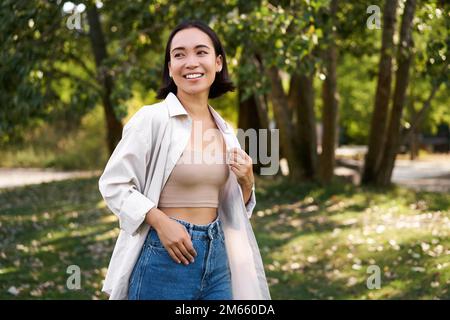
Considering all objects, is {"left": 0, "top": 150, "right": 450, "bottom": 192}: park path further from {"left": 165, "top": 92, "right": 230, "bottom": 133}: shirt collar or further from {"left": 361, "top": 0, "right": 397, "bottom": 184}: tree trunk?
{"left": 165, "top": 92, "right": 230, "bottom": 133}: shirt collar

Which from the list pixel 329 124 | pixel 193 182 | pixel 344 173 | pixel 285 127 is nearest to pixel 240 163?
pixel 193 182

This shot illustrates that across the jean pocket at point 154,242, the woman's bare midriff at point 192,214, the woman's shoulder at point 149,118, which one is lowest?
the jean pocket at point 154,242

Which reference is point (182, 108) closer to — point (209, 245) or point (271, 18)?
point (209, 245)

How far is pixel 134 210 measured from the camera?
3.02 meters

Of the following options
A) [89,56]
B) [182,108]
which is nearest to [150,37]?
[89,56]

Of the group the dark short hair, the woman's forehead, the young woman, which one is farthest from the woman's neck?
the woman's forehead

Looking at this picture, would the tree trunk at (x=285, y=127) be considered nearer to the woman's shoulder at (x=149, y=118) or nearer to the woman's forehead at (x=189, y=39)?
the woman's forehead at (x=189, y=39)

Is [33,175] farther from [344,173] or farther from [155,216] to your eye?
[155,216]

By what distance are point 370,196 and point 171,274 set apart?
1194 centimetres

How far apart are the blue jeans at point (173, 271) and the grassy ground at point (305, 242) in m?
5.04

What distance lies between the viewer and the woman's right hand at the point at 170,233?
303 cm

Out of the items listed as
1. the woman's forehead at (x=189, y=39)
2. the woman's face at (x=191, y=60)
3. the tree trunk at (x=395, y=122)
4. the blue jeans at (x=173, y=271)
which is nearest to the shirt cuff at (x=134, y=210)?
the blue jeans at (x=173, y=271)

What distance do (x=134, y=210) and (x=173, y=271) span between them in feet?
1.09

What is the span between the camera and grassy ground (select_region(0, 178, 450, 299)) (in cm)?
838
